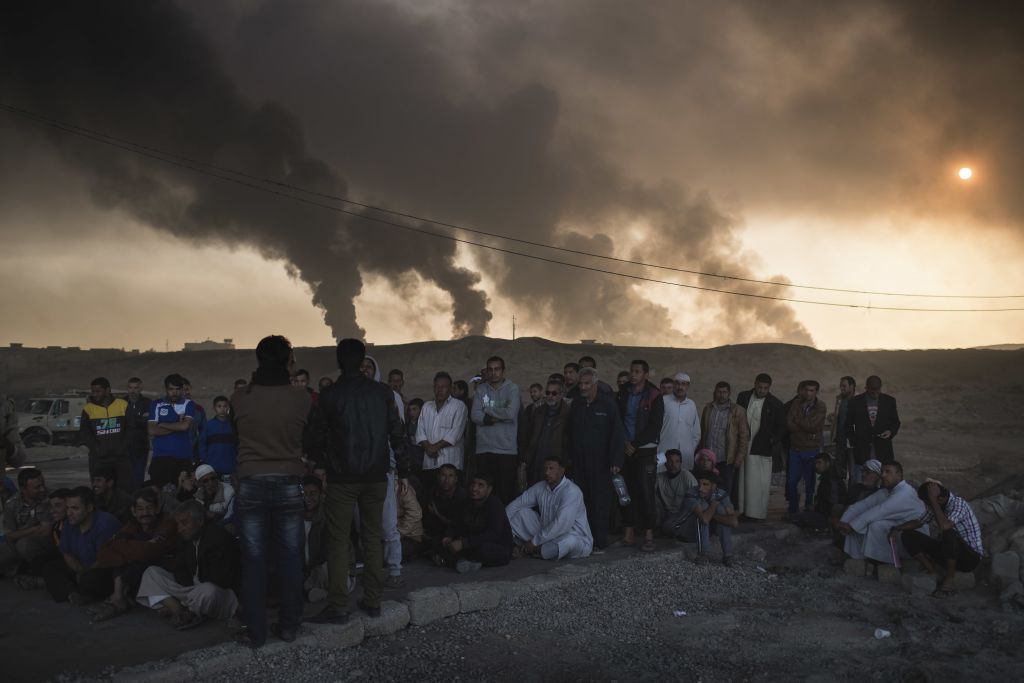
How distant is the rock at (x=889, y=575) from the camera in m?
7.79

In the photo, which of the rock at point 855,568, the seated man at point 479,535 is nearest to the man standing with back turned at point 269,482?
the seated man at point 479,535

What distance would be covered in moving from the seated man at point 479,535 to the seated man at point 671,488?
7.20ft

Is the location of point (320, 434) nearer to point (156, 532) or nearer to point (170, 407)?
point (156, 532)

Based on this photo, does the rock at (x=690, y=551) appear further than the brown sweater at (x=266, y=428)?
Yes

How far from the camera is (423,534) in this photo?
25.1 feet

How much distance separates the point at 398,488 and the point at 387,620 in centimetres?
204

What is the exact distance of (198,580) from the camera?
577cm

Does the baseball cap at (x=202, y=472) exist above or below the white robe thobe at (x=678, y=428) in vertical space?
below

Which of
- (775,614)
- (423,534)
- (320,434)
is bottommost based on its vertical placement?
(775,614)

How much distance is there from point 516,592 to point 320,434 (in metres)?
2.57

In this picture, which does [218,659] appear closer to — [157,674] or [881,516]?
[157,674]

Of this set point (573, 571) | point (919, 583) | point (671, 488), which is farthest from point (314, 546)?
point (919, 583)

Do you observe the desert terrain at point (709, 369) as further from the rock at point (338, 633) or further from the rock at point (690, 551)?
the rock at point (338, 633)


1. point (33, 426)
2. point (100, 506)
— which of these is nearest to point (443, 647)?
point (100, 506)
